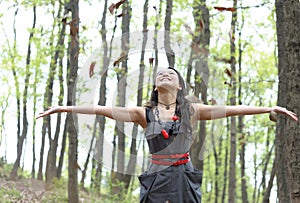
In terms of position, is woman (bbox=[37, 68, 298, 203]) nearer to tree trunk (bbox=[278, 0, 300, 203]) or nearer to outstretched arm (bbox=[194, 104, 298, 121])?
outstretched arm (bbox=[194, 104, 298, 121])

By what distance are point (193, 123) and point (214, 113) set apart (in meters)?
0.26

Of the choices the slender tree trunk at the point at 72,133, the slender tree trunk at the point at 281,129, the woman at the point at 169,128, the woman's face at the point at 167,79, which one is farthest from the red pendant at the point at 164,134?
the slender tree trunk at the point at 72,133

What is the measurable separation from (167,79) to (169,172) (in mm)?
933

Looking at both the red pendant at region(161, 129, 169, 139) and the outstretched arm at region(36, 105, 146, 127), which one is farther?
the outstretched arm at region(36, 105, 146, 127)

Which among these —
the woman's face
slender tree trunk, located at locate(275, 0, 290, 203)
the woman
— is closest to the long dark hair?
the woman

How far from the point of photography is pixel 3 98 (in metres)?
32.2

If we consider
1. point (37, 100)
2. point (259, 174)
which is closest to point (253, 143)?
point (259, 174)

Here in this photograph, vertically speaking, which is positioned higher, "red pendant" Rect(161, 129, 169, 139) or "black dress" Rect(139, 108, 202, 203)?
"red pendant" Rect(161, 129, 169, 139)

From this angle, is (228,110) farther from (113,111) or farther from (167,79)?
(113,111)

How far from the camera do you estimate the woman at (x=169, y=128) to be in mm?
5125

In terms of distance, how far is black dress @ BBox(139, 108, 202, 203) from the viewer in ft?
16.8

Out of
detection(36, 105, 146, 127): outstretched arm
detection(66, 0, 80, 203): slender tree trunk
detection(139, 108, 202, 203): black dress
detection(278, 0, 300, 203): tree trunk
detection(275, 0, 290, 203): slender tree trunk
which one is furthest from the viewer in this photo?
detection(66, 0, 80, 203): slender tree trunk

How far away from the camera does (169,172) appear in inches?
202

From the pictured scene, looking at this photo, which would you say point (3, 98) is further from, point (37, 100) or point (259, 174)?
point (259, 174)
